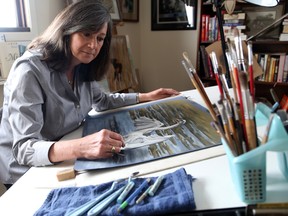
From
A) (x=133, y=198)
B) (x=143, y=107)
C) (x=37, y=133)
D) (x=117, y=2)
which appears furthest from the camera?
(x=117, y=2)

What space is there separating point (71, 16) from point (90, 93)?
14.6 inches

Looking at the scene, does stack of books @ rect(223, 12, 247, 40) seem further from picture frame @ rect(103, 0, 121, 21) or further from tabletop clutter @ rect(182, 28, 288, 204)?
tabletop clutter @ rect(182, 28, 288, 204)

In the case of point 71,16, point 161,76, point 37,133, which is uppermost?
point 71,16

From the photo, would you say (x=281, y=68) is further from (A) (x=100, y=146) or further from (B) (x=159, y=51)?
(A) (x=100, y=146)

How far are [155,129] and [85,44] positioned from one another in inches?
16.9

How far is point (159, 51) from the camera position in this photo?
2869 millimetres

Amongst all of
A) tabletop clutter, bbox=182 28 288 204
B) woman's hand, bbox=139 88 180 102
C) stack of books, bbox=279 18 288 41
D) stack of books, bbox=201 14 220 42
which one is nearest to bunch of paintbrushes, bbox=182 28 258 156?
tabletop clutter, bbox=182 28 288 204

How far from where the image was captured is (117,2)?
2184 mm

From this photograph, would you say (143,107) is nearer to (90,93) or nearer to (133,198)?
(90,93)

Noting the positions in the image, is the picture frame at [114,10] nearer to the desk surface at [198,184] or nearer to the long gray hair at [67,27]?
the long gray hair at [67,27]

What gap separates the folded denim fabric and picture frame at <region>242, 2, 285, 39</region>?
2080mm

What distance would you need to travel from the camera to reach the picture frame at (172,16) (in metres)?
2.58

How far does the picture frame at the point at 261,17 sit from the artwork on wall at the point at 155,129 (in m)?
1.53

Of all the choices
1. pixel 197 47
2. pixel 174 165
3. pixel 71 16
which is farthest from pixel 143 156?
pixel 197 47
